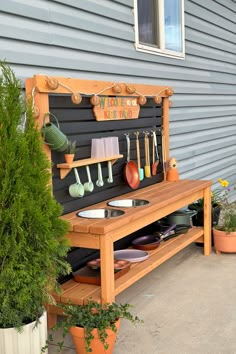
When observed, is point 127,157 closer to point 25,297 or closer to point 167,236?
point 167,236

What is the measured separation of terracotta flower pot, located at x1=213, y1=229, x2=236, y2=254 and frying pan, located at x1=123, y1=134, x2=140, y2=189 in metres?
1.03

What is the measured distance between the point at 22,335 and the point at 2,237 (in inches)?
19.6

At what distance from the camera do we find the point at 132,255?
363cm

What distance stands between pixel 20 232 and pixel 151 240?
194 centimetres

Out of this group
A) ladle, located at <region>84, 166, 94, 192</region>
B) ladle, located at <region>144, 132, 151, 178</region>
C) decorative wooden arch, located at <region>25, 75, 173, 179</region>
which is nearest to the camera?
decorative wooden arch, located at <region>25, 75, 173, 179</region>

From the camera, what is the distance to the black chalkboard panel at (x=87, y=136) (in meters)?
3.11

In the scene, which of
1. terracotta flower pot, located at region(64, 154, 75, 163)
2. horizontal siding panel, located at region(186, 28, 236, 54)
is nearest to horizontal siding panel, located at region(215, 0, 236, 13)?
horizontal siding panel, located at region(186, 28, 236, 54)

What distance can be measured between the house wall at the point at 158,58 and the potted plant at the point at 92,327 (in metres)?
1.51

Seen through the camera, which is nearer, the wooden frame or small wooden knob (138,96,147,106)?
the wooden frame

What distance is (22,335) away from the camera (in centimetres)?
229

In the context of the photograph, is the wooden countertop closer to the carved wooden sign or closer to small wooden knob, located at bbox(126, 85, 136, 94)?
the carved wooden sign

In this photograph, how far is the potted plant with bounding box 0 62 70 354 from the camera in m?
2.26

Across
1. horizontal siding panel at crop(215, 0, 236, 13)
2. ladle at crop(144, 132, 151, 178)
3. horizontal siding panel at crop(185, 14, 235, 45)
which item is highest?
horizontal siding panel at crop(215, 0, 236, 13)

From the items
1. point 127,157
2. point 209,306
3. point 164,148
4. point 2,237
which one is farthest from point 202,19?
point 2,237
